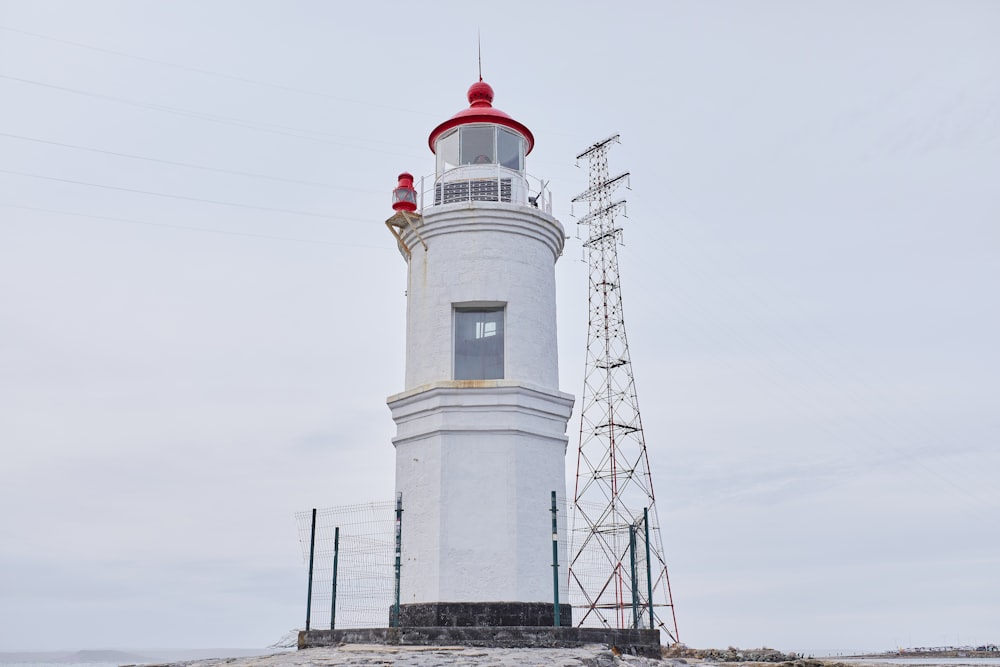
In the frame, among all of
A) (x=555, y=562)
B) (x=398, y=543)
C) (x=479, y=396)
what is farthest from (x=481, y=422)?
(x=555, y=562)

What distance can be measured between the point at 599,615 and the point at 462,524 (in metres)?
2.78

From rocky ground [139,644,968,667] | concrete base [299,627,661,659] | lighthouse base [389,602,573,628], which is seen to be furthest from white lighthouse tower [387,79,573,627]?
rocky ground [139,644,968,667]

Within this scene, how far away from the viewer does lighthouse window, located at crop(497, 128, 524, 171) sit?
61.1 feet

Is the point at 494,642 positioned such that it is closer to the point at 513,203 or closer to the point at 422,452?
the point at 422,452

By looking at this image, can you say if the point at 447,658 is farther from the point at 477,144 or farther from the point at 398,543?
the point at 477,144

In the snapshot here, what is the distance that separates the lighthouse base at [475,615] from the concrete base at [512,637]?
0.71 m

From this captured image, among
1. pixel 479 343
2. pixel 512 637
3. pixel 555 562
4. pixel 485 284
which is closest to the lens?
pixel 512 637

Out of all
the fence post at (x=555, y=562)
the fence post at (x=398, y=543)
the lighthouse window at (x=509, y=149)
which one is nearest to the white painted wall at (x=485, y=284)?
the lighthouse window at (x=509, y=149)

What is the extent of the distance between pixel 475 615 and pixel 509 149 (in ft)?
31.0

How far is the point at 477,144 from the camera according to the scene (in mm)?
18750

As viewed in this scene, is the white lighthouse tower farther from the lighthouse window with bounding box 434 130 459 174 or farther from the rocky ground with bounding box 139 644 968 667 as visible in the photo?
the rocky ground with bounding box 139 644 968 667

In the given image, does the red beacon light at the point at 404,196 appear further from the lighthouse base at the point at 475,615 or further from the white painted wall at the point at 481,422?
the lighthouse base at the point at 475,615

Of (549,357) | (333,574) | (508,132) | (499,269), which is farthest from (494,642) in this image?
(508,132)

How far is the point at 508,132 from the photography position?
18797 millimetres
